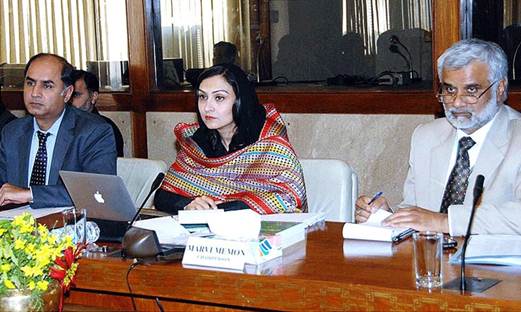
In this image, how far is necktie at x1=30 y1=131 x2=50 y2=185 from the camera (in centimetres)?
434

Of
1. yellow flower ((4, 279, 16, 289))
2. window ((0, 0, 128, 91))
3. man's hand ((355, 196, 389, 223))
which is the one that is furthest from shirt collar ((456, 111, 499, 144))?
window ((0, 0, 128, 91))

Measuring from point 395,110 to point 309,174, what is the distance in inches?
53.6

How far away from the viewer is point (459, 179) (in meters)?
3.48

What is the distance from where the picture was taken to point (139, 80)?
6.04m

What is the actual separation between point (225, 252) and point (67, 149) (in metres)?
1.76

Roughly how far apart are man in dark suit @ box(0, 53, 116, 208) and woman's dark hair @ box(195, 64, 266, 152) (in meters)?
0.51

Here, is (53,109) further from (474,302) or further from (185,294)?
(474,302)

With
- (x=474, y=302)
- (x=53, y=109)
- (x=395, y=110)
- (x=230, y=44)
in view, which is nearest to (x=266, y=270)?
(x=474, y=302)

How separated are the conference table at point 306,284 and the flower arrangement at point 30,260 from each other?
585 mm

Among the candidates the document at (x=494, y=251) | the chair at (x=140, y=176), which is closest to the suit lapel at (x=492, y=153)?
the document at (x=494, y=251)

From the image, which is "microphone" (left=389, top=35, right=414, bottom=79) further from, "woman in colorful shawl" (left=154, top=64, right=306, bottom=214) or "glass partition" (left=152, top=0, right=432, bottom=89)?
"woman in colorful shawl" (left=154, top=64, right=306, bottom=214)

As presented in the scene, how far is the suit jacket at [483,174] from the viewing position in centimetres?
313

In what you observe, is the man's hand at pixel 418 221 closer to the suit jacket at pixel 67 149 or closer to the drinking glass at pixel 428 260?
the drinking glass at pixel 428 260

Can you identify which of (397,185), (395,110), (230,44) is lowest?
(397,185)
